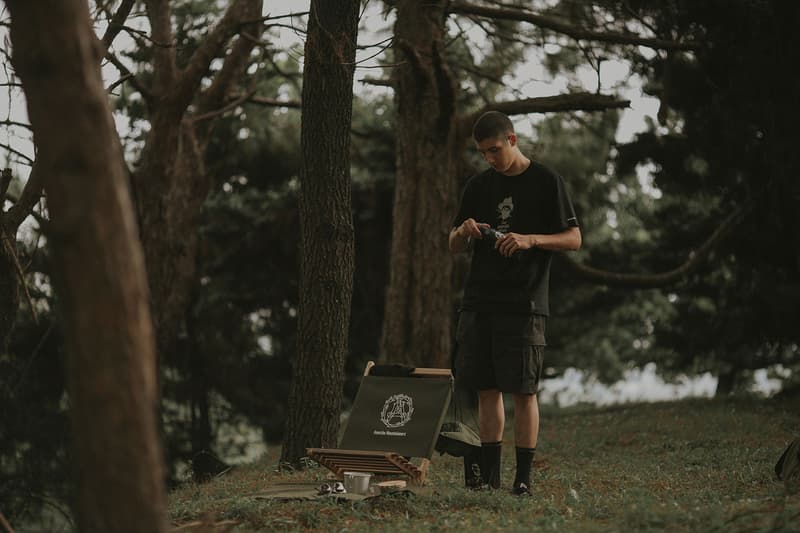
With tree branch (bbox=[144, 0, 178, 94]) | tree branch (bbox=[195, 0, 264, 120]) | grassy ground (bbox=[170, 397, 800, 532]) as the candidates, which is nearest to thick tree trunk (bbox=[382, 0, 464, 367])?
grassy ground (bbox=[170, 397, 800, 532])

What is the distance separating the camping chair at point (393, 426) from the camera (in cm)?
540

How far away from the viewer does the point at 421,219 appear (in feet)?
34.9

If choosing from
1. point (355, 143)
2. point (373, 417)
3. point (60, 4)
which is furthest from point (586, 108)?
point (60, 4)

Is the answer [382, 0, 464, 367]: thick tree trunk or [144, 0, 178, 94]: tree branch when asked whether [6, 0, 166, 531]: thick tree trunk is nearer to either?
[382, 0, 464, 367]: thick tree trunk

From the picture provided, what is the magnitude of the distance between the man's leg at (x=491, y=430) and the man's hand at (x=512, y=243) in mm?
887

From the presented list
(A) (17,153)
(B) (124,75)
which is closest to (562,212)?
(B) (124,75)

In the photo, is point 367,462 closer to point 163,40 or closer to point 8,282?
point 8,282

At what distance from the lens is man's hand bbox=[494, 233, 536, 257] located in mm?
5195

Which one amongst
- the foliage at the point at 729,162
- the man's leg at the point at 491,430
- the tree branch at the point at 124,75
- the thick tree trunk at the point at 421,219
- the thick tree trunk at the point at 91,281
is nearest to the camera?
the thick tree trunk at the point at 91,281

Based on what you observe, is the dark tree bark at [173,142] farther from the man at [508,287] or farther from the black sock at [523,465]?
the black sock at [523,465]

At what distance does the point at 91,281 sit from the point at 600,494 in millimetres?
3714

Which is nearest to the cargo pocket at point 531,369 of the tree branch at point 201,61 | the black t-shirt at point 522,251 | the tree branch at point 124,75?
the black t-shirt at point 522,251

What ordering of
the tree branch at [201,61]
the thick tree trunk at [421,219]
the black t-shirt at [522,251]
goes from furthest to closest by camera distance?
the thick tree trunk at [421,219], the tree branch at [201,61], the black t-shirt at [522,251]

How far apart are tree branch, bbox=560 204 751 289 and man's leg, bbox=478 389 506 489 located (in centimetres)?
592
